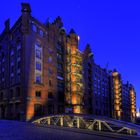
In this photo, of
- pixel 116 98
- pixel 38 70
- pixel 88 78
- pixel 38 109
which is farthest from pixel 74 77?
pixel 116 98

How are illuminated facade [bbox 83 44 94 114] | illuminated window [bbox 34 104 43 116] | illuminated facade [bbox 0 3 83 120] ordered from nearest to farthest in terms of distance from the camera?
illuminated window [bbox 34 104 43 116]
illuminated facade [bbox 0 3 83 120]
illuminated facade [bbox 83 44 94 114]

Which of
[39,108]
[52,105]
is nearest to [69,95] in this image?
[52,105]

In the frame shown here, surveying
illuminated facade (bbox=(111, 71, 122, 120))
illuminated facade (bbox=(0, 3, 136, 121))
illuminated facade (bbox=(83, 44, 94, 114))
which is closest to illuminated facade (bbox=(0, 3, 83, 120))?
illuminated facade (bbox=(0, 3, 136, 121))

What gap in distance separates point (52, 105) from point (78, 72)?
72.6 feet

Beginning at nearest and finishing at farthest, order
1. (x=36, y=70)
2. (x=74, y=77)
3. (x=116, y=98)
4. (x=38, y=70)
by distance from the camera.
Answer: (x=36, y=70) < (x=38, y=70) < (x=74, y=77) < (x=116, y=98)

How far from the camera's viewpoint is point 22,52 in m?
74.4

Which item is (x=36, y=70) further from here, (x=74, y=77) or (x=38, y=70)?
(x=74, y=77)

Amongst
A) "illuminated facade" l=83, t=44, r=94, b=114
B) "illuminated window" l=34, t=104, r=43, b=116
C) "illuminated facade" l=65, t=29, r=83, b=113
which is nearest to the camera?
"illuminated window" l=34, t=104, r=43, b=116

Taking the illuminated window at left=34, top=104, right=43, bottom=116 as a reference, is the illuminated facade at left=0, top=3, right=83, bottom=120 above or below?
above

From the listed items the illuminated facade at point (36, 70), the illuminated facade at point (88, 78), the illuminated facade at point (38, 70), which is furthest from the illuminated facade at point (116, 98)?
the illuminated facade at point (36, 70)

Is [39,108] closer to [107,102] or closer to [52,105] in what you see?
[52,105]

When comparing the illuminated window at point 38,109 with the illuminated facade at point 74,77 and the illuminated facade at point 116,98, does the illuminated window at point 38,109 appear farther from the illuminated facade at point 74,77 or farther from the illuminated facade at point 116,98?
the illuminated facade at point 116,98

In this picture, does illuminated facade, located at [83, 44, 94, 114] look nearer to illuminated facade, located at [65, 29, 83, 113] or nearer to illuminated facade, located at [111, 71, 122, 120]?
illuminated facade, located at [65, 29, 83, 113]

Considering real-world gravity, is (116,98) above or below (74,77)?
below
